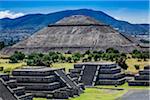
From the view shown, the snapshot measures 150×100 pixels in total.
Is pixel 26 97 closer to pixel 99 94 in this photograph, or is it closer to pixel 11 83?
pixel 11 83

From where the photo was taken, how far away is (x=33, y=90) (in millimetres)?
47031

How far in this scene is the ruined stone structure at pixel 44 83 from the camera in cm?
4638

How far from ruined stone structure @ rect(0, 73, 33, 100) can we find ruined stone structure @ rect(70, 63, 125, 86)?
639 inches

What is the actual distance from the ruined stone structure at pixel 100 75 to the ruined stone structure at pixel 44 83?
9.64 m

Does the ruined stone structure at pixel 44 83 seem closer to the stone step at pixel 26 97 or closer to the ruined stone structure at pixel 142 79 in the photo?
the stone step at pixel 26 97

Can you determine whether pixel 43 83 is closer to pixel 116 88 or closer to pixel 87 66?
pixel 116 88

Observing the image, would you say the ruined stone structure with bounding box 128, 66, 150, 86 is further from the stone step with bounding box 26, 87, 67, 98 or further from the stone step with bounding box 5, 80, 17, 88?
the stone step with bounding box 5, 80, 17, 88

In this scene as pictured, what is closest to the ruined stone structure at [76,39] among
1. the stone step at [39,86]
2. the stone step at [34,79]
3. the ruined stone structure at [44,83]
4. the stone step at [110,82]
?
the stone step at [110,82]

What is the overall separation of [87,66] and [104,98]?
15140mm

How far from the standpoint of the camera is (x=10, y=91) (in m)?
40.9

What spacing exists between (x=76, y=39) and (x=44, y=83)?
272 ft

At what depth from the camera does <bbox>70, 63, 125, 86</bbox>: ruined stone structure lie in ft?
193

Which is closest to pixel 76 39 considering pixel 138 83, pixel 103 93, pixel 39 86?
pixel 138 83

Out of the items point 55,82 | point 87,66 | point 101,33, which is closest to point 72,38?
point 101,33
